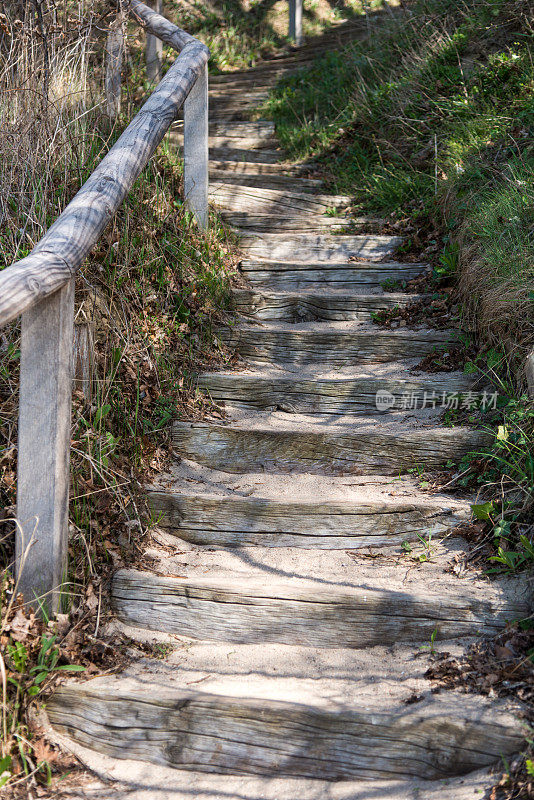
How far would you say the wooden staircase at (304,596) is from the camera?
1.76 metres

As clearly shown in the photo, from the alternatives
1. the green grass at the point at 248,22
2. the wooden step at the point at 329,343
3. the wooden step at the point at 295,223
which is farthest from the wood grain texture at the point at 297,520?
the green grass at the point at 248,22

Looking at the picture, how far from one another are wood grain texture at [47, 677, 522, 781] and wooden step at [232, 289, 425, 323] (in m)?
2.31

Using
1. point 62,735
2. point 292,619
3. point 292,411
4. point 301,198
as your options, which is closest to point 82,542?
point 62,735

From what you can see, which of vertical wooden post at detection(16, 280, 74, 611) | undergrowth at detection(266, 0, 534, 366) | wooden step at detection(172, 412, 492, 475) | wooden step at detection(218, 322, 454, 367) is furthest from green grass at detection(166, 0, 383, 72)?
vertical wooden post at detection(16, 280, 74, 611)

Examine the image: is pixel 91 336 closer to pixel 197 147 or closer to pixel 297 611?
pixel 297 611

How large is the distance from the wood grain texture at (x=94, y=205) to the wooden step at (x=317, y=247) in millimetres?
1133

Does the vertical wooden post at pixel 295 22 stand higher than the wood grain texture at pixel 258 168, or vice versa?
the vertical wooden post at pixel 295 22

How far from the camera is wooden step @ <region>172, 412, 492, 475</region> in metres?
2.68

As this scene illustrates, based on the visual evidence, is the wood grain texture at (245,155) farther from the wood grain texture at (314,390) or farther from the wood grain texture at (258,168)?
the wood grain texture at (314,390)

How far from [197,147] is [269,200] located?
3.60ft

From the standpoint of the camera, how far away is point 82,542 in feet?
7.24

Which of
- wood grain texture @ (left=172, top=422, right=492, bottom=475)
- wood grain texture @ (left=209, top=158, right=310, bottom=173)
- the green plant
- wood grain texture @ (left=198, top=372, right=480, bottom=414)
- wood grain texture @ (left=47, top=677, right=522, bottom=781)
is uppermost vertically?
Result: wood grain texture @ (left=209, top=158, right=310, bottom=173)

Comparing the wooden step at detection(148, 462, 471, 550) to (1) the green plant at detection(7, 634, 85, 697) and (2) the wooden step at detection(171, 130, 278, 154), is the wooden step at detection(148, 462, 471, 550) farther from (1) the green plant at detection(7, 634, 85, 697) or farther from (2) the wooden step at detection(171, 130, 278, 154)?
(2) the wooden step at detection(171, 130, 278, 154)

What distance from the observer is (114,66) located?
3.77 metres
